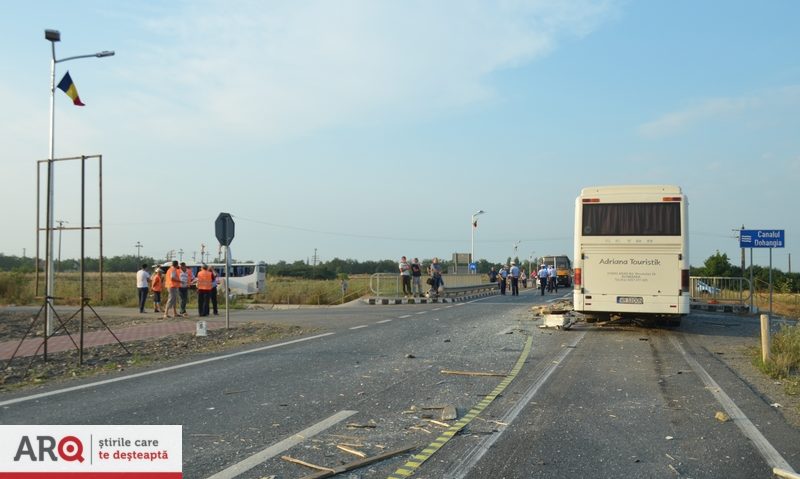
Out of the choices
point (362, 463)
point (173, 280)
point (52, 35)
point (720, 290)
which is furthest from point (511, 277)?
point (362, 463)

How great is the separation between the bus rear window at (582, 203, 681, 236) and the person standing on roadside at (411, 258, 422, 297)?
14.4 m

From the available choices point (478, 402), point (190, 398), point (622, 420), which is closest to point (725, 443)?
point (622, 420)

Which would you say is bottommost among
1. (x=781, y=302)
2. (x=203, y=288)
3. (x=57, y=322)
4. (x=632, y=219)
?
(x=781, y=302)

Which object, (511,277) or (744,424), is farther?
(511,277)

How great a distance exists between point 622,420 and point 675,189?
9980 mm

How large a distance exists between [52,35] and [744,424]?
15534mm

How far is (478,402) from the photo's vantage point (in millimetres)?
7301

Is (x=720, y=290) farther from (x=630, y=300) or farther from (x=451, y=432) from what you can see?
(x=451, y=432)

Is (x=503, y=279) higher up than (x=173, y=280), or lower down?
lower down

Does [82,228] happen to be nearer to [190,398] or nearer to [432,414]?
[190,398]

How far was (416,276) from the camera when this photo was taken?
29.8m

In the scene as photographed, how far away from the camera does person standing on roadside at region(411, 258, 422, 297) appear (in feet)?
96.3

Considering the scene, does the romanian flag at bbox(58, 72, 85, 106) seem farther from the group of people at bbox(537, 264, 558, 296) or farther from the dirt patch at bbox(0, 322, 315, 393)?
the group of people at bbox(537, 264, 558, 296)

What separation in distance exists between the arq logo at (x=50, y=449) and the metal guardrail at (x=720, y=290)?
22615 millimetres
